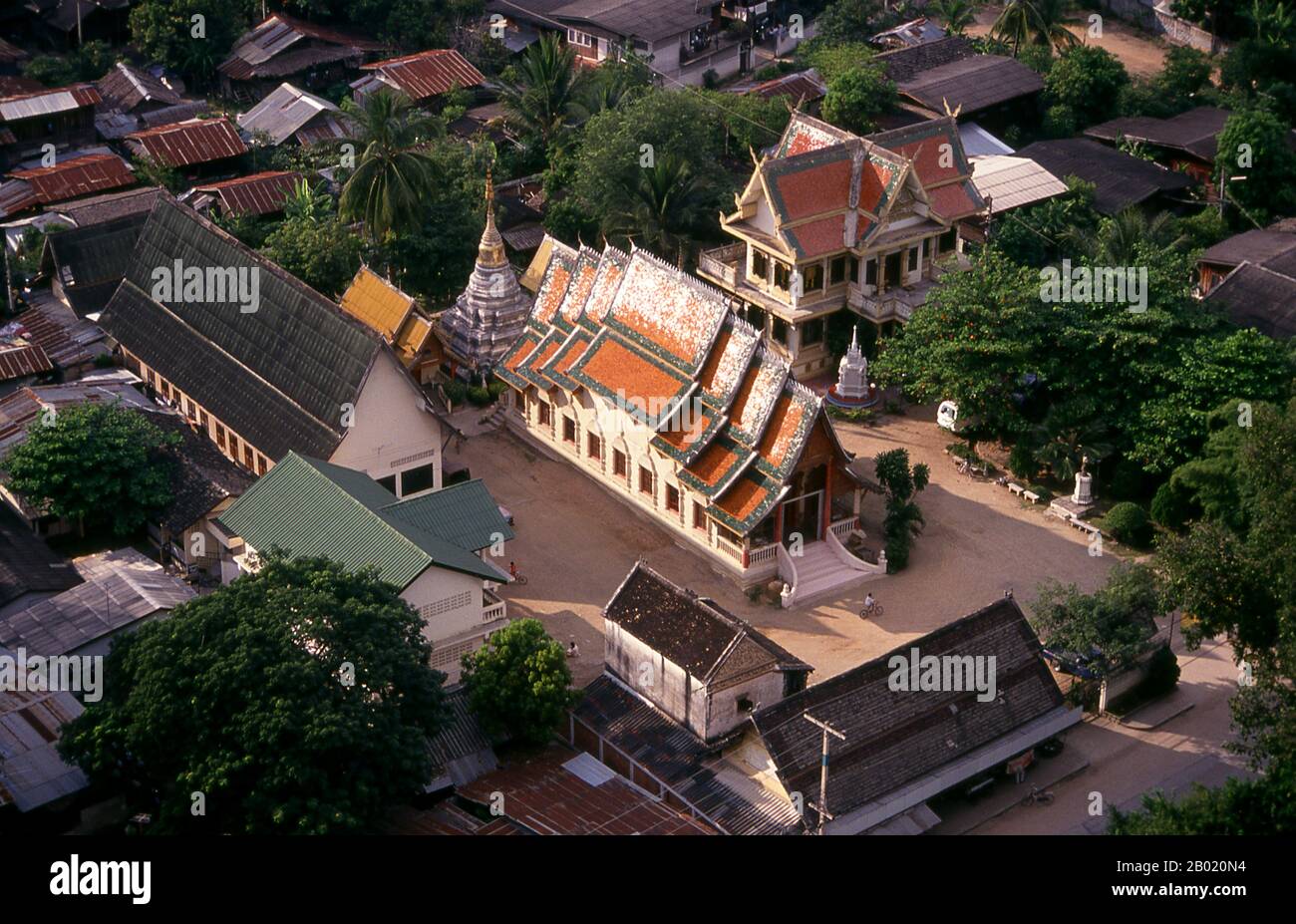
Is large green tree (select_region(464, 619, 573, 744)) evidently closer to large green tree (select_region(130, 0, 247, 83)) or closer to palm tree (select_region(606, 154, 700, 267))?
palm tree (select_region(606, 154, 700, 267))

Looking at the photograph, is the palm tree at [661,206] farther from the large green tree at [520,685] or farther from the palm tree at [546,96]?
the large green tree at [520,685]

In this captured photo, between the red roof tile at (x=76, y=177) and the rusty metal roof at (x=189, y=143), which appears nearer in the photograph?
the red roof tile at (x=76, y=177)

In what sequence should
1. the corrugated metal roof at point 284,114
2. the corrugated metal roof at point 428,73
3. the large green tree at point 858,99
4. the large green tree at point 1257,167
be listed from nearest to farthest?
the large green tree at point 1257,167
the corrugated metal roof at point 284,114
the large green tree at point 858,99
the corrugated metal roof at point 428,73

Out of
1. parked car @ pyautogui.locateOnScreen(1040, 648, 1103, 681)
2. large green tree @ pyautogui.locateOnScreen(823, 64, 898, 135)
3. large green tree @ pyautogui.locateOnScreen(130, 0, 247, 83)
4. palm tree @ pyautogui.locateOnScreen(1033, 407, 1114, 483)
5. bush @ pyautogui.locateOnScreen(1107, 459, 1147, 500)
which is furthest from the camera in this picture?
large green tree @ pyautogui.locateOnScreen(130, 0, 247, 83)

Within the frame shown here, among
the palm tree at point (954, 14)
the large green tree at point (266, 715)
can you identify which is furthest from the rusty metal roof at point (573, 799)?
the palm tree at point (954, 14)

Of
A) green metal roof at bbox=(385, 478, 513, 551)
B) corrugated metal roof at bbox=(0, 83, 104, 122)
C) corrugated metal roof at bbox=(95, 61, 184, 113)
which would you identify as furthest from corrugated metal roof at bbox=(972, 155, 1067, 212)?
corrugated metal roof at bbox=(0, 83, 104, 122)
